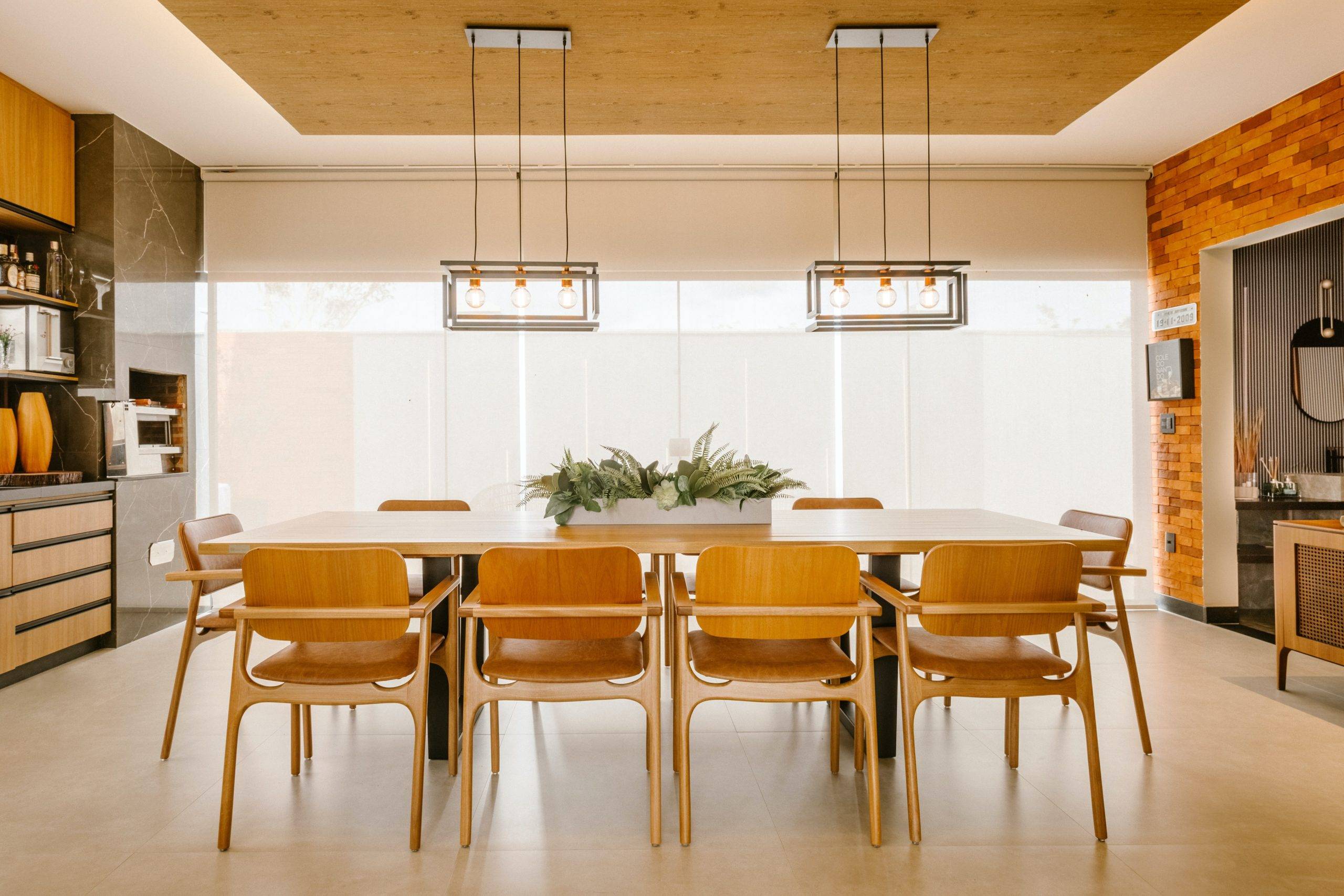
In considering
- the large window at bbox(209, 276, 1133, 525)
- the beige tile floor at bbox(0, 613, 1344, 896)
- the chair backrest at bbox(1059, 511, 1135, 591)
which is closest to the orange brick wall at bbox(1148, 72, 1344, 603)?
the large window at bbox(209, 276, 1133, 525)

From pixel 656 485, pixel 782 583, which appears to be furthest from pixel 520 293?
pixel 782 583

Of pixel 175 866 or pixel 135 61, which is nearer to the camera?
pixel 175 866

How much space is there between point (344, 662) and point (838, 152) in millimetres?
3698

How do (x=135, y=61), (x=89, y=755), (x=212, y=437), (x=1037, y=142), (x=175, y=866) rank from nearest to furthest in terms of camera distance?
(x=175, y=866)
(x=89, y=755)
(x=135, y=61)
(x=1037, y=142)
(x=212, y=437)

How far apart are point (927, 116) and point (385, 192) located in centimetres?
356

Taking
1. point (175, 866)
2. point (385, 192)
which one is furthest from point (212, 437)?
point (175, 866)

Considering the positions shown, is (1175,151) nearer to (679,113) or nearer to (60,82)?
(679,113)

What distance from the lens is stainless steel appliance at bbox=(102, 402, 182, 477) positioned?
4.31 metres

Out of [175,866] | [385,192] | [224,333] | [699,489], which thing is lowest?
[175,866]

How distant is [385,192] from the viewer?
17.2 feet

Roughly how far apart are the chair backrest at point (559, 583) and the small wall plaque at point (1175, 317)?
463 cm

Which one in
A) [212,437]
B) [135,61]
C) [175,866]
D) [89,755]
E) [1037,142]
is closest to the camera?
[175,866]

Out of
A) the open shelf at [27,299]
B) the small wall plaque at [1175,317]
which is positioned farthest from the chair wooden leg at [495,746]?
the small wall plaque at [1175,317]

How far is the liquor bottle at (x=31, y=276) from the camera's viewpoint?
4.06 metres
